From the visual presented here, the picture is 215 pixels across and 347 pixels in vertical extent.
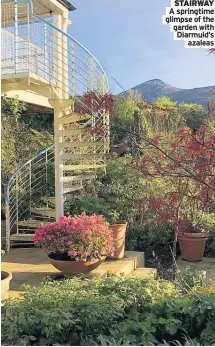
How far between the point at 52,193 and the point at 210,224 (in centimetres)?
287

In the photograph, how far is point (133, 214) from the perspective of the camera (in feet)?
21.1

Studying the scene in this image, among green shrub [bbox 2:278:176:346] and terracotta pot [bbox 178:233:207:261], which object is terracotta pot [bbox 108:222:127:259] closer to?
terracotta pot [bbox 178:233:207:261]

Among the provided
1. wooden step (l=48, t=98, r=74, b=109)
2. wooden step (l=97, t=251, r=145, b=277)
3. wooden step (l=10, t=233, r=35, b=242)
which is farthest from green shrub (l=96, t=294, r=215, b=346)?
wooden step (l=48, t=98, r=74, b=109)

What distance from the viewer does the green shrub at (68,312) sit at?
2547 millimetres

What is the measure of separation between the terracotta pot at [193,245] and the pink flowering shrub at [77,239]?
2075 millimetres

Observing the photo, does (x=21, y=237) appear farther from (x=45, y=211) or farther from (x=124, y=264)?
(x=124, y=264)

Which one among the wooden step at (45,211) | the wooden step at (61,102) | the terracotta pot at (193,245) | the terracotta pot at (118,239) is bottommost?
the terracotta pot at (193,245)

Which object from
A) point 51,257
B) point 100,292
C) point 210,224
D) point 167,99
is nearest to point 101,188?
point 210,224

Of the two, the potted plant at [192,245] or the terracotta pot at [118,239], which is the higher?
the terracotta pot at [118,239]

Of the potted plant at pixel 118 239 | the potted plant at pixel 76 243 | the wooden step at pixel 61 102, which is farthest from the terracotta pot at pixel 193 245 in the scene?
the wooden step at pixel 61 102

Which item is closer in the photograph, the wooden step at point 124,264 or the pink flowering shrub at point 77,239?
the pink flowering shrub at point 77,239

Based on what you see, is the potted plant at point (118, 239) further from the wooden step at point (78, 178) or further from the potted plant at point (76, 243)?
the wooden step at point (78, 178)

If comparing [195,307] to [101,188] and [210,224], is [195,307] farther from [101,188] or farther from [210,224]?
[101,188]

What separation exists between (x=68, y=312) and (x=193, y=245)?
369 centimetres
